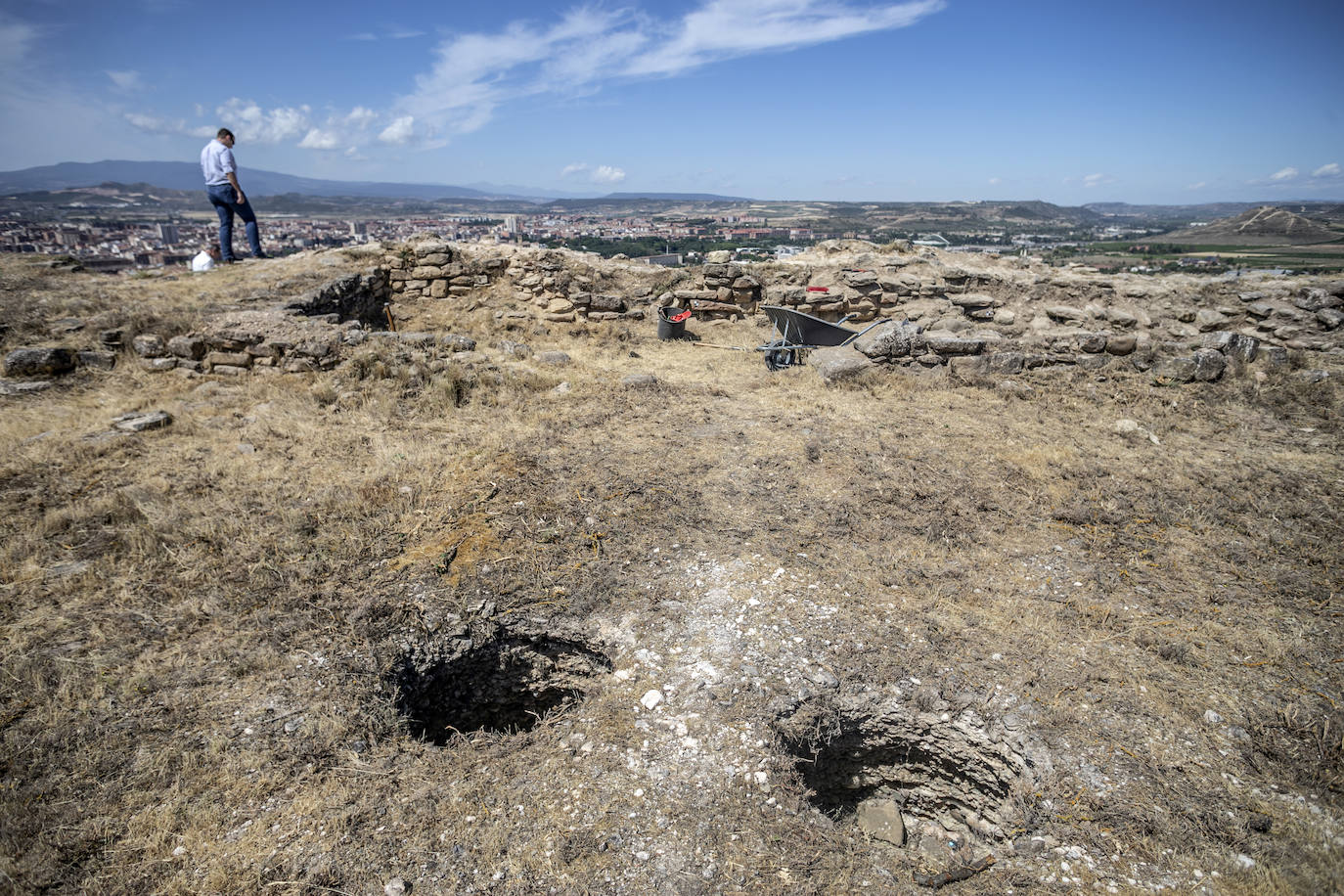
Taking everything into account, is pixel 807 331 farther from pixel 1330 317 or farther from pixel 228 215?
pixel 228 215

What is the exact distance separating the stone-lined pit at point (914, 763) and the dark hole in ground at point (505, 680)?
149cm

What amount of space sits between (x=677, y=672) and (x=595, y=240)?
769 inches

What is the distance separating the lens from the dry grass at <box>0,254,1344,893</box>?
279 centimetres

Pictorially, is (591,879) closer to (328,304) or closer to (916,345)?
(916,345)

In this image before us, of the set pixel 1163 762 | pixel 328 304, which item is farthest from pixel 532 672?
pixel 328 304

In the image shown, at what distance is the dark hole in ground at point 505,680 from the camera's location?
13.1 feet

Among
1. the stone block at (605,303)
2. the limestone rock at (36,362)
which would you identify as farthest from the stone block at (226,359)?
the stone block at (605,303)

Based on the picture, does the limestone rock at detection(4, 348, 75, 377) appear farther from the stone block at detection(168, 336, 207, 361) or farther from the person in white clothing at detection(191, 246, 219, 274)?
the person in white clothing at detection(191, 246, 219, 274)

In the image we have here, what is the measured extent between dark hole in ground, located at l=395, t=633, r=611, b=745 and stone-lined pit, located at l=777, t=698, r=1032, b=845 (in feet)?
4.88

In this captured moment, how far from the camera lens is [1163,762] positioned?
3.24 m

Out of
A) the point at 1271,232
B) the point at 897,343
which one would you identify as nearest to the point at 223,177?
the point at 897,343

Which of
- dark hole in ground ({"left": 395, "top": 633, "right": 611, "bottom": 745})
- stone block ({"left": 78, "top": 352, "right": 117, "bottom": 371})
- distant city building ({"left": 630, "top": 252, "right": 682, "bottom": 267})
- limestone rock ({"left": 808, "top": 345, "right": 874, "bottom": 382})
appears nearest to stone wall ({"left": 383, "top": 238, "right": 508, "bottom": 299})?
distant city building ({"left": 630, "top": 252, "right": 682, "bottom": 267})

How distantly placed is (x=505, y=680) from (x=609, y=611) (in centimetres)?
89

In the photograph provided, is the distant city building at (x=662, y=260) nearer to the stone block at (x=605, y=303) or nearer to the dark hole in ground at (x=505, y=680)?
the stone block at (x=605, y=303)
